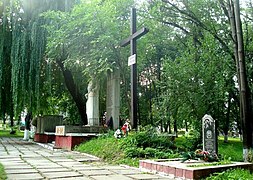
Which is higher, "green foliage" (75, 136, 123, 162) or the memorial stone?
the memorial stone

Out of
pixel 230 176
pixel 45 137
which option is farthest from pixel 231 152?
pixel 45 137

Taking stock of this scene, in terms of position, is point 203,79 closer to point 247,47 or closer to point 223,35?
point 247,47

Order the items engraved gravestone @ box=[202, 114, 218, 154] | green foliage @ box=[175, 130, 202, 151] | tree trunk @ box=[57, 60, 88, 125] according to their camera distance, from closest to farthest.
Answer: engraved gravestone @ box=[202, 114, 218, 154] < green foliage @ box=[175, 130, 202, 151] < tree trunk @ box=[57, 60, 88, 125]

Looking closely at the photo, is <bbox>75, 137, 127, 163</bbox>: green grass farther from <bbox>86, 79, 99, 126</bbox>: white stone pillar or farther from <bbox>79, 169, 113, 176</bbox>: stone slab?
<bbox>86, 79, 99, 126</bbox>: white stone pillar

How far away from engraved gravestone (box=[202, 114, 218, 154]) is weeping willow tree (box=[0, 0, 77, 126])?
28.4ft

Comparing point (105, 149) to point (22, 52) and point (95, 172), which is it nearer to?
point (95, 172)

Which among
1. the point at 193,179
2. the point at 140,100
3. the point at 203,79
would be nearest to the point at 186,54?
the point at 203,79

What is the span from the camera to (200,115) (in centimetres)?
1127

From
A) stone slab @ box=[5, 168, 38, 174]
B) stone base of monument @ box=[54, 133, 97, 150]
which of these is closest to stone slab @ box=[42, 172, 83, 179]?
stone slab @ box=[5, 168, 38, 174]

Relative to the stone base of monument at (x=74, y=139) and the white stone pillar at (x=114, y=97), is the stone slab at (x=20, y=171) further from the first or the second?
the white stone pillar at (x=114, y=97)

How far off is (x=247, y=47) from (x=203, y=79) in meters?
2.49

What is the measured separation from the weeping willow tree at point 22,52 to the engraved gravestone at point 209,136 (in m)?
8.66

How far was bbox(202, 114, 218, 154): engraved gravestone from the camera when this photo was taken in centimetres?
645

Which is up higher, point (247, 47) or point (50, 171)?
point (247, 47)
